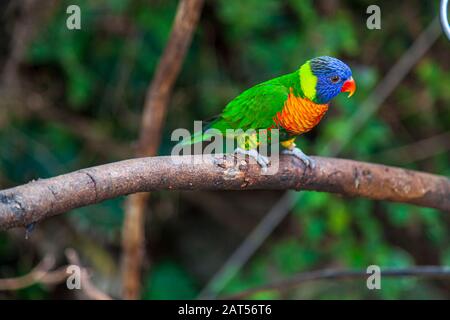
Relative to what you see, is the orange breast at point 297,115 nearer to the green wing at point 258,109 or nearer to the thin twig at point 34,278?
the green wing at point 258,109


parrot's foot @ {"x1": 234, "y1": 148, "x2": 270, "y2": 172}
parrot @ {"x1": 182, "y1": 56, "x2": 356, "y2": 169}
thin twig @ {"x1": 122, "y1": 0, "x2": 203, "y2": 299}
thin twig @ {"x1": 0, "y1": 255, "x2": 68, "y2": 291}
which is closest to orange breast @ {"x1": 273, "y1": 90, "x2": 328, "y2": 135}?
Answer: parrot @ {"x1": 182, "y1": 56, "x2": 356, "y2": 169}

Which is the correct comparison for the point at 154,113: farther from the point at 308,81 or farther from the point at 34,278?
the point at 34,278

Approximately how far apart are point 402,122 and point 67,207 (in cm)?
230

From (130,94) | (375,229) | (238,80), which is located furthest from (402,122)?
(130,94)

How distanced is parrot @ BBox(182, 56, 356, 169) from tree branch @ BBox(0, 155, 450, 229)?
76mm

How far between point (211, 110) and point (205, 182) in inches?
59.9

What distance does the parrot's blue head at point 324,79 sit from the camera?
1552mm

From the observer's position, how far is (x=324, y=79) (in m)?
1.56

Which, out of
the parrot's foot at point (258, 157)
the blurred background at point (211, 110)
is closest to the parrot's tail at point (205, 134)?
the parrot's foot at point (258, 157)

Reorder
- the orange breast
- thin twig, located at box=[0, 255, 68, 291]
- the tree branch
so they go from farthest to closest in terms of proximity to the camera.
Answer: thin twig, located at box=[0, 255, 68, 291] < the orange breast < the tree branch

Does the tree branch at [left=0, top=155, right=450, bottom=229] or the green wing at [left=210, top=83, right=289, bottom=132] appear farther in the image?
the green wing at [left=210, top=83, right=289, bottom=132]

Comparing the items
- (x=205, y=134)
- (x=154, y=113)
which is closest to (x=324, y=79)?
(x=205, y=134)

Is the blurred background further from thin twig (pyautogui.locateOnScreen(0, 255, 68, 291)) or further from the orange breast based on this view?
the orange breast

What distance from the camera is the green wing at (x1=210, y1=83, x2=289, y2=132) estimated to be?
5.25ft
